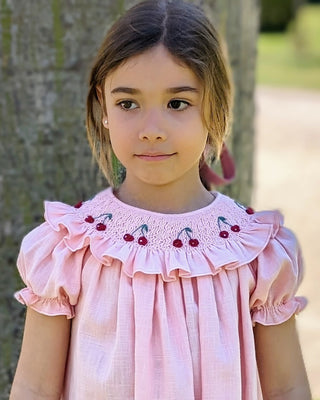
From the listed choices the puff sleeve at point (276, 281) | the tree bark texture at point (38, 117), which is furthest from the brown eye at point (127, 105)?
the tree bark texture at point (38, 117)

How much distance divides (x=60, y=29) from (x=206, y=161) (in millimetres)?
871

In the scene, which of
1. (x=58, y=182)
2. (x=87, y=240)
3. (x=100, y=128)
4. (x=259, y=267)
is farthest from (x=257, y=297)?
(x=58, y=182)

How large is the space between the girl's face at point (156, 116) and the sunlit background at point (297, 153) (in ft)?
6.93

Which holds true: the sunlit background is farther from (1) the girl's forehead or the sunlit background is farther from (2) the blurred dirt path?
(1) the girl's forehead

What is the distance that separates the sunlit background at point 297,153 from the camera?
20.2 ft

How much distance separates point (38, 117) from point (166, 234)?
1.10 m

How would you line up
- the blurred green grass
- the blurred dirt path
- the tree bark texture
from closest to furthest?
the tree bark texture, the blurred dirt path, the blurred green grass

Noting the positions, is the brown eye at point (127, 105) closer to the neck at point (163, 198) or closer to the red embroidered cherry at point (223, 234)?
the neck at point (163, 198)

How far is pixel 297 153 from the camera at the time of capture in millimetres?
10711

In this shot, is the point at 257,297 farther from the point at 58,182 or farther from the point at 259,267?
the point at 58,182

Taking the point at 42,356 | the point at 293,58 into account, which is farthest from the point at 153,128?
the point at 293,58

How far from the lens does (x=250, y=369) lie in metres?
2.12

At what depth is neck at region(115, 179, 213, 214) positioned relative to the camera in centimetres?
216

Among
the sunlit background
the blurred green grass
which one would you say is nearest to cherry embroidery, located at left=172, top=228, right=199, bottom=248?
the sunlit background
